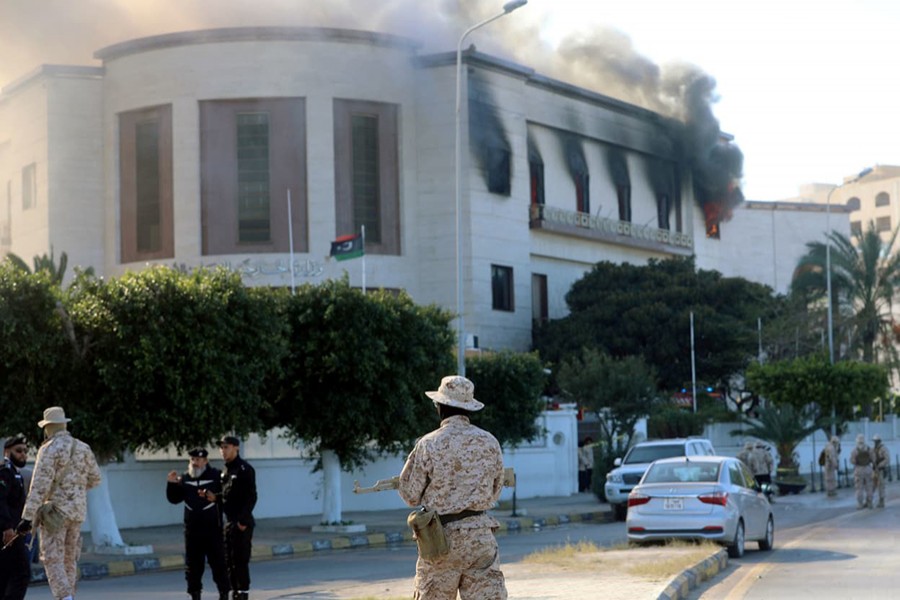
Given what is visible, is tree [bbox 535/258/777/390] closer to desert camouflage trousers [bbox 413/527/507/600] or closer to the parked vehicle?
the parked vehicle

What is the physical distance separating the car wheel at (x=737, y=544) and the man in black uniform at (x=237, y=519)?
26.5 feet

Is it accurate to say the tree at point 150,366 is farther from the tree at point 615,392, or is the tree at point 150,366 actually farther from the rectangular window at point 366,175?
the rectangular window at point 366,175

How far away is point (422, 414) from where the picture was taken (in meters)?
27.9

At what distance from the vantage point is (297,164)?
188 ft

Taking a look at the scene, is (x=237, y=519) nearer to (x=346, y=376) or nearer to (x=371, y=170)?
(x=346, y=376)

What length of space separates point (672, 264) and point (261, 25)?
2204 cm

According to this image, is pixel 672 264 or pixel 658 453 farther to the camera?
pixel 672 264

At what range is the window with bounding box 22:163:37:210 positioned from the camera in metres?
62.7

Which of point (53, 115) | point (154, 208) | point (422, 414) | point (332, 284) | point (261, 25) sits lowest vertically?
point (422, 414)

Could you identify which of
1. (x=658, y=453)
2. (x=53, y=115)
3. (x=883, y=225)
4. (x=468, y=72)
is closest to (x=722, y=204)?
(x=468, y=72)

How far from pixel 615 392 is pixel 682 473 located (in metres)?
22.4

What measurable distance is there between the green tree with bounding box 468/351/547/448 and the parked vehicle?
3.09 m

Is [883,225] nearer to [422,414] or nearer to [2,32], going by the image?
[2,32]

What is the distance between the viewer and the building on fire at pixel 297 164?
5747cm
